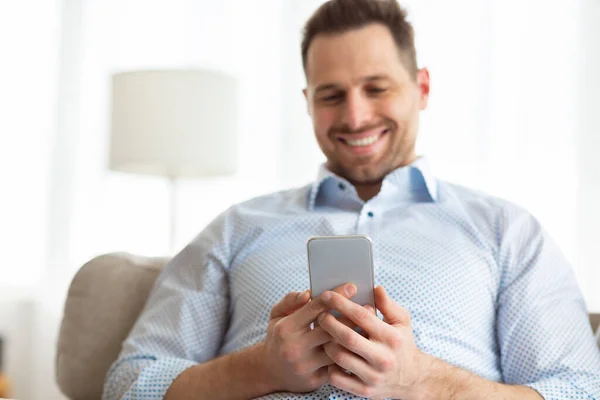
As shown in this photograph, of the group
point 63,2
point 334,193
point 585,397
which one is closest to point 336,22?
point 334,193

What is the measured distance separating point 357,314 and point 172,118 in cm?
159

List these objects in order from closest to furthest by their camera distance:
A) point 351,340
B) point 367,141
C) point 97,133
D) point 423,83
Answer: point 351,340 < point 367,141 < point 423,83 < point 97,133

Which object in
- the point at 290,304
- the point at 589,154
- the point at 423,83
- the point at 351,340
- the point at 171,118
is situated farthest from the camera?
the point at 589,154

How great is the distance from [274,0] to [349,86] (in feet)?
6.29

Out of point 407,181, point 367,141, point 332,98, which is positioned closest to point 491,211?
point 407,181

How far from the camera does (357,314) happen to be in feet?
3.28

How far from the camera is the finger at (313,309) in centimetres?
101

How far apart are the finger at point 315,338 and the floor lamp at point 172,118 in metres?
1.51

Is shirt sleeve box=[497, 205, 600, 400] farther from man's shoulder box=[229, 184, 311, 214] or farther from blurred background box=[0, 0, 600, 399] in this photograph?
blurred background box=[0, 0, 600, 399]

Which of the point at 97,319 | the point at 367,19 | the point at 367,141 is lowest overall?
the point at 97,319

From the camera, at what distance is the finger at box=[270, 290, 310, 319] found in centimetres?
107

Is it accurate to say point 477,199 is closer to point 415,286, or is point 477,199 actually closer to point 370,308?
point 415,286

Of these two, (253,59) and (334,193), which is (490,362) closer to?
(334,193)

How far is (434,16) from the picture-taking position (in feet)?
9.97
